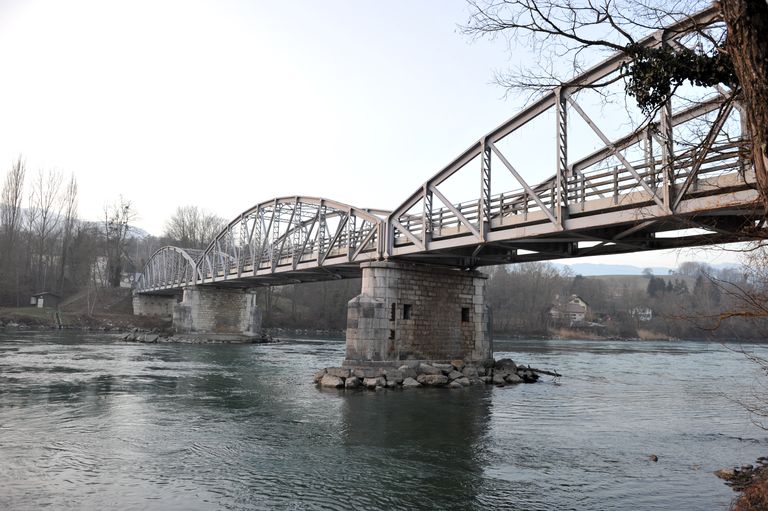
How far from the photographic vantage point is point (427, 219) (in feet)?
74.0

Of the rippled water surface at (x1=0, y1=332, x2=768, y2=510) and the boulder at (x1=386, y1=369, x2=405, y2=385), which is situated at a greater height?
the boulder at (x1=386, y1=369, x2=405, y2=385)

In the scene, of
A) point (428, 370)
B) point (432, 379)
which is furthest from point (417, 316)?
point (432, 379)

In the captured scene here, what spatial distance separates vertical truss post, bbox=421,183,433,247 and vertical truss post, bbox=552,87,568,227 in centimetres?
666

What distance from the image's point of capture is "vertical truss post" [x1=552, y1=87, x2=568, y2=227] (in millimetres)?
16438

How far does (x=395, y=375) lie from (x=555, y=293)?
3611 inches

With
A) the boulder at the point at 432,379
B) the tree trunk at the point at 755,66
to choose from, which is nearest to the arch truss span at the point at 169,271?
the boulder at the point at 432,379

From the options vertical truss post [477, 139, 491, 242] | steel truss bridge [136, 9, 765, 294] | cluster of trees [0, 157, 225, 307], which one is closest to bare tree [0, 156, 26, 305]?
cluster of trees [0, 157, 225, 307]

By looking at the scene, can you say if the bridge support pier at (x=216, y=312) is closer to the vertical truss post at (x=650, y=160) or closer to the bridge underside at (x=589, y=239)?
the bridge underside at (x=589, y=239)

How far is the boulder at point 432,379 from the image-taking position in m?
22.1

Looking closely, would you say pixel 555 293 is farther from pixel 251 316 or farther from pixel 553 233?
pixel 553 233

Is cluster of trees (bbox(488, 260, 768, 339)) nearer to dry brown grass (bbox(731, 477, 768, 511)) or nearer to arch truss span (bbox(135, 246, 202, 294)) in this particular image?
arch truss span (bbox(135, 246, 202, 294))

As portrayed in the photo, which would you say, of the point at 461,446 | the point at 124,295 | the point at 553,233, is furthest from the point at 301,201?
the point at 124,295

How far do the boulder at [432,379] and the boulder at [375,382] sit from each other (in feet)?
5.22

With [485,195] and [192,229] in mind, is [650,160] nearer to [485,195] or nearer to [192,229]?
[485,195]
